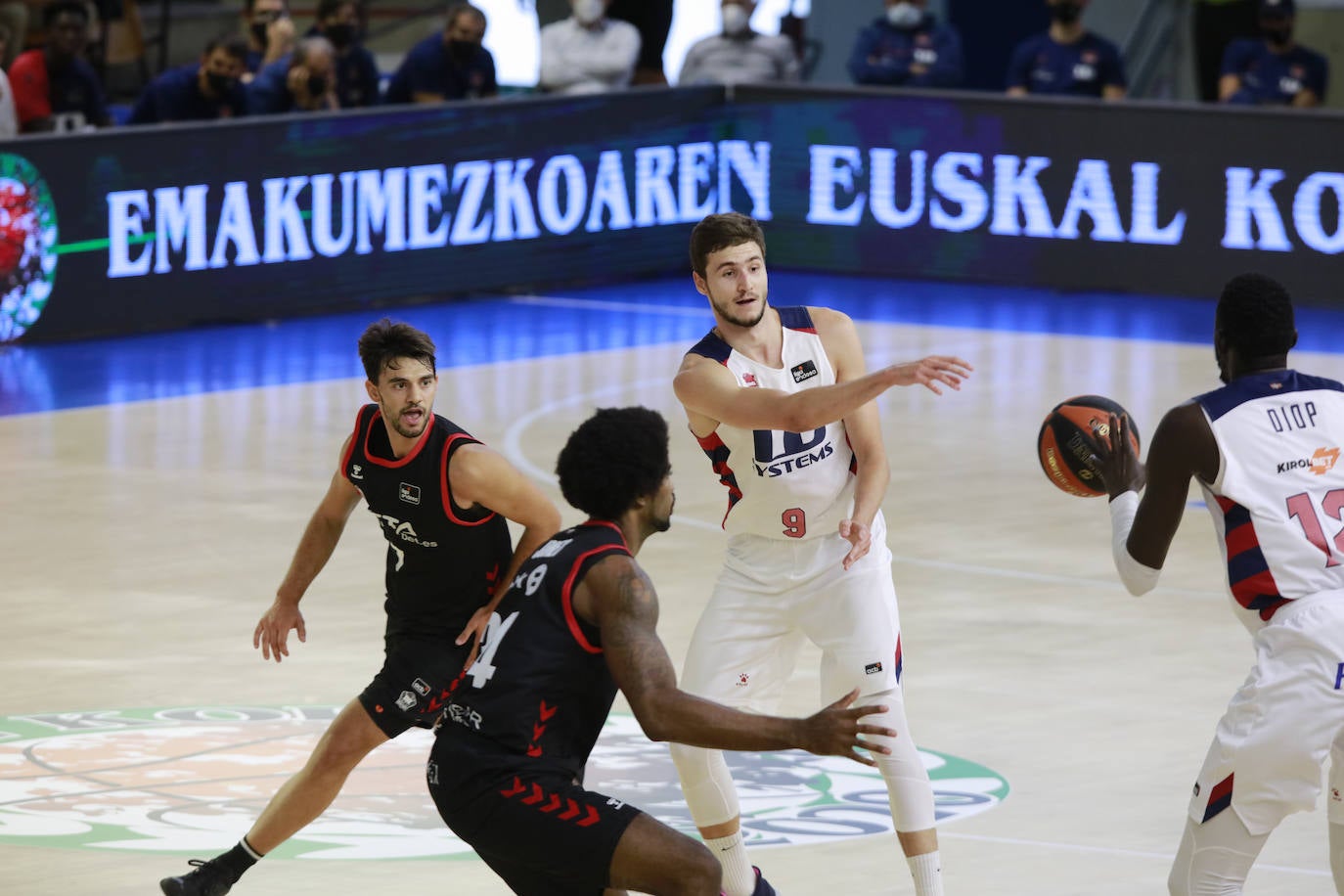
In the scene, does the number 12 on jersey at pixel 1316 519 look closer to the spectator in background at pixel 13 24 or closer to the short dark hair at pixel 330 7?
the short dark hair at pixel 330 7

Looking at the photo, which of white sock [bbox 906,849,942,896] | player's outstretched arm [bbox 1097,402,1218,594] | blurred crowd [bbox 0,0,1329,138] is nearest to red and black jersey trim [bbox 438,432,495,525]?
white sock [bbox 906,849,942,896]

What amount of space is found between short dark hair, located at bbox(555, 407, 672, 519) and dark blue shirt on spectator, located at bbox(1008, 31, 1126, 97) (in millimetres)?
16157

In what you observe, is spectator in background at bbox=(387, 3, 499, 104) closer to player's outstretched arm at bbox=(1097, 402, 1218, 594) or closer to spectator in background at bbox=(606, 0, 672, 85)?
spectator in background at bbox=(606, 0, 672, 85)

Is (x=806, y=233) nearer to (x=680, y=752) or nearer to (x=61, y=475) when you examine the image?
(x=61, y=475)

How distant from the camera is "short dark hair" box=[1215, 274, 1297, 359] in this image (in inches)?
247

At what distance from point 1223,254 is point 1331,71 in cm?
719

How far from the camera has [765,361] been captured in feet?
24.7

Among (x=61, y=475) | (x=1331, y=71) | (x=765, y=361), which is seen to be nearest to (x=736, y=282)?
(x=765, y=361)

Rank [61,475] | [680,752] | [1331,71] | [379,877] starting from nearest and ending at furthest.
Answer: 1. [680,752]
2. [379,877]
3. [61,475]
4. [1331,71]

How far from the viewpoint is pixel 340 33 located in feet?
69.3

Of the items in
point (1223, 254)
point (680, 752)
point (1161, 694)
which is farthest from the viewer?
point (1223, 254)

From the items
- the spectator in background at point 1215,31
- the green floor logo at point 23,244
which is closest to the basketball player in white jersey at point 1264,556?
the green floor logo at point 23,244

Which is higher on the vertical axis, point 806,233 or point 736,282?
point 736,282

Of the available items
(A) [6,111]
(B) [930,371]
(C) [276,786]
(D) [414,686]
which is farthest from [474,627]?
(A) [6,111]
